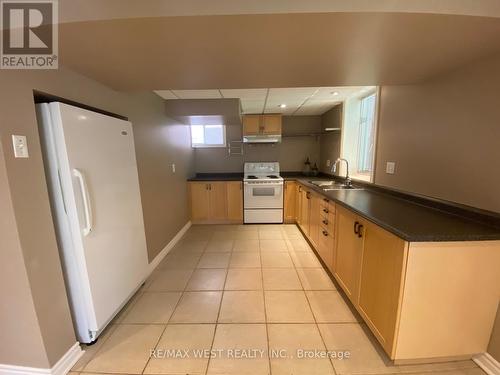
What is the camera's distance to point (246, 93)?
2.93 meters

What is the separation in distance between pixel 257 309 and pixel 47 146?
6.23 ft

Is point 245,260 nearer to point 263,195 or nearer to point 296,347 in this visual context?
point 296,347

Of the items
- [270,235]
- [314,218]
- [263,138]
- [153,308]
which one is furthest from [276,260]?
[263,138]

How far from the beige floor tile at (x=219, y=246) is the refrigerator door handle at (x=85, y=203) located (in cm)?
179

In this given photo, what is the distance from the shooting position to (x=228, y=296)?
203cm

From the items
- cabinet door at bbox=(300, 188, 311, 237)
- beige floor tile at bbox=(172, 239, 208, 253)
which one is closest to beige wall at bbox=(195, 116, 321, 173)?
cabinet door at bbox=(300, 188, 311, 237)

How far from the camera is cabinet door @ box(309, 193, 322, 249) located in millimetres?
2725

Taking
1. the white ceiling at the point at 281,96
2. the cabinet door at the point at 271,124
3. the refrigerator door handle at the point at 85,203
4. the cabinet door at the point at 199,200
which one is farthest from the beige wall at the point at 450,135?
the cabinet door at the point at 199,200

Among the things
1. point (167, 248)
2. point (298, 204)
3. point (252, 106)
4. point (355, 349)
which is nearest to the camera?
point (355, 349)

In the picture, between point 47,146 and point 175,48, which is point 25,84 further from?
point 175,48

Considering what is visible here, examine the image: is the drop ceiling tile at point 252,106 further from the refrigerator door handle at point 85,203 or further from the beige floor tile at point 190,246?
the refrigerator door handle at point 85,203

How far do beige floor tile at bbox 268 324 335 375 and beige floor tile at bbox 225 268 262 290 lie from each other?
1.79 feet

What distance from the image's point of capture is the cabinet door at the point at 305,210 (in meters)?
3.25

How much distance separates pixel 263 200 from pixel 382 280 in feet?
9.07
